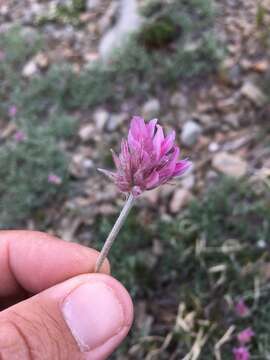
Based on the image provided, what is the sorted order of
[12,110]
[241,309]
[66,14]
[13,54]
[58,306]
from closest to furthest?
1. [58,306]
2. [241,309]
3. [12,110]
4. [13,54]
5. [66,14]

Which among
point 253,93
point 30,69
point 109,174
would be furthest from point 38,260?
point 30,69

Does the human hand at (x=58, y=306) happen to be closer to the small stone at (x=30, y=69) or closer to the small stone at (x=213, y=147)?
the small stone at (x=213, y=147)

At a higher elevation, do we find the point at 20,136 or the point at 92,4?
the point at 92,4

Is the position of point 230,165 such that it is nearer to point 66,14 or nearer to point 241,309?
point 241,309

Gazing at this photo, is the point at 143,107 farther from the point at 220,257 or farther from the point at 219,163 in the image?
the point at 220,257

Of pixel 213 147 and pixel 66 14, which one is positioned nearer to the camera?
pixel 213 147

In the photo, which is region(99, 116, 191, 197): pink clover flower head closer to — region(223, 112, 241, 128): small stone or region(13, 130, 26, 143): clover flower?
region(223, 112, 241, 128): small stone

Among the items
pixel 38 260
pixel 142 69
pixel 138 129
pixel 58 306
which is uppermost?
pixel 138 129

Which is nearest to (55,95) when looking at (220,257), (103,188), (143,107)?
(143,107)
